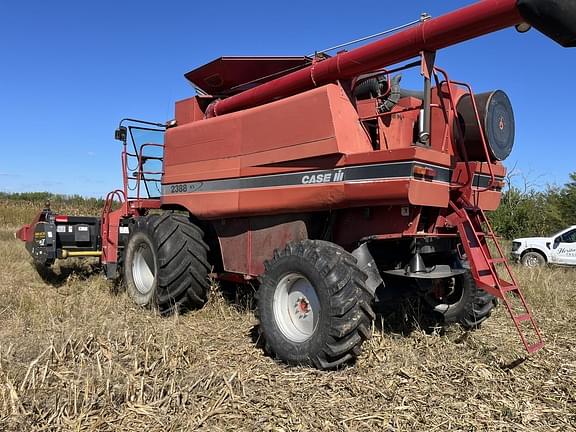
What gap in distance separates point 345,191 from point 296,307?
1.16 m

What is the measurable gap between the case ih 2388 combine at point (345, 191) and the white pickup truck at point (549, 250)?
998 cm

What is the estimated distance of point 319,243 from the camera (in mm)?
4676

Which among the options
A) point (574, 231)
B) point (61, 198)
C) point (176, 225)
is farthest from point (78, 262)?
point (61, 198)

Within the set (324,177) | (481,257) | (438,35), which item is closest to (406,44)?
(438,35)

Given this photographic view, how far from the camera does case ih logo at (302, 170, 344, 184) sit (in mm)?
4758

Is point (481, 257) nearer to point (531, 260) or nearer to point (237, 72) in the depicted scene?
point (237, 72)

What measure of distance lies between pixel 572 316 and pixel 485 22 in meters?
3.97

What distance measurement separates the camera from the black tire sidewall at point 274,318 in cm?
439

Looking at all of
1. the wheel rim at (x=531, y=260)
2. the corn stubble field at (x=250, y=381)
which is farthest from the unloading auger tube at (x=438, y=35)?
the wheel rim at (x=531, y=260)

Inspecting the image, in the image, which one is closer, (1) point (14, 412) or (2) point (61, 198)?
(1) point (14, 412)

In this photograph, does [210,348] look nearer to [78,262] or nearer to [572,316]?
[572,316]

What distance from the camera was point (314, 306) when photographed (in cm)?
473

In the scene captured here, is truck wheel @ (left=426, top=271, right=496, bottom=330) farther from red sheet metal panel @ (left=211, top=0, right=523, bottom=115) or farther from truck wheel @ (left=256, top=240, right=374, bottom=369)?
red sheet metal panel @ (left=211, top=0, right=523, bottom=115)

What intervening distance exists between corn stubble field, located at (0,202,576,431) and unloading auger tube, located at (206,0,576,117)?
8.24 ft
